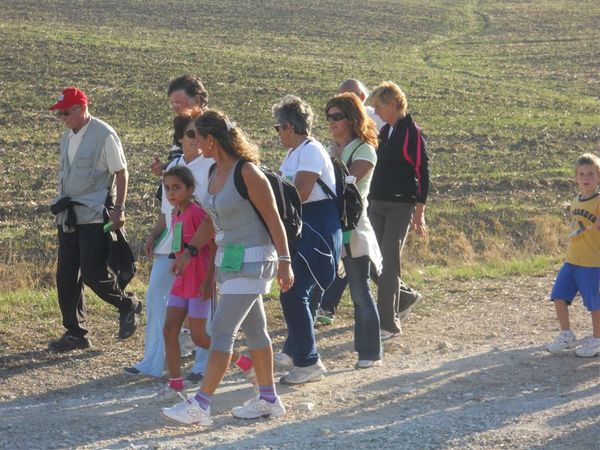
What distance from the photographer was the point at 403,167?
854 centimetres

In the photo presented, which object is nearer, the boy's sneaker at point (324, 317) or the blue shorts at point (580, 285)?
the blue shorts at point (580, 285)

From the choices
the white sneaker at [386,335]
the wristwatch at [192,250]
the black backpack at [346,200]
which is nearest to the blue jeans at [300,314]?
the black backpack at [346,200]

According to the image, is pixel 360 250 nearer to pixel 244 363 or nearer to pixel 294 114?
pixel 294 114

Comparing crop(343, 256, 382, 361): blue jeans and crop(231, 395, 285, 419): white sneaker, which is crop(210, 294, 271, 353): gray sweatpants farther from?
crop(343, 256, 382, 361): blue jeans

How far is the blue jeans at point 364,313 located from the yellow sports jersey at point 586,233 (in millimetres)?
1464

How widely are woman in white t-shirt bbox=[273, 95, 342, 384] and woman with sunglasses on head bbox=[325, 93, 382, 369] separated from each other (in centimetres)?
42

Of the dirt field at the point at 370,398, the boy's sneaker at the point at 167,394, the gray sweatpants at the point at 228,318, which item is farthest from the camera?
the boy's sneaker at the point at 167,394

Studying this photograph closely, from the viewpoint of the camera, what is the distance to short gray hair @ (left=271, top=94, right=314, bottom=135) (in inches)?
282

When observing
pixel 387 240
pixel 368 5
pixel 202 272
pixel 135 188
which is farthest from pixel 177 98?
pixel 368 5

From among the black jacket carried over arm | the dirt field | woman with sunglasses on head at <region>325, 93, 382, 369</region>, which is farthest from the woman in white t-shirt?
the black jacket carried over arm

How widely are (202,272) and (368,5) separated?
47157 millimetres

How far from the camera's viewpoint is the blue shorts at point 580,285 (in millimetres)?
7930

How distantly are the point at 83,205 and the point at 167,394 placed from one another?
195cm

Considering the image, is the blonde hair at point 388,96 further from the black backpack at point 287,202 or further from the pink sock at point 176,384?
the pink sock at point 176,384
